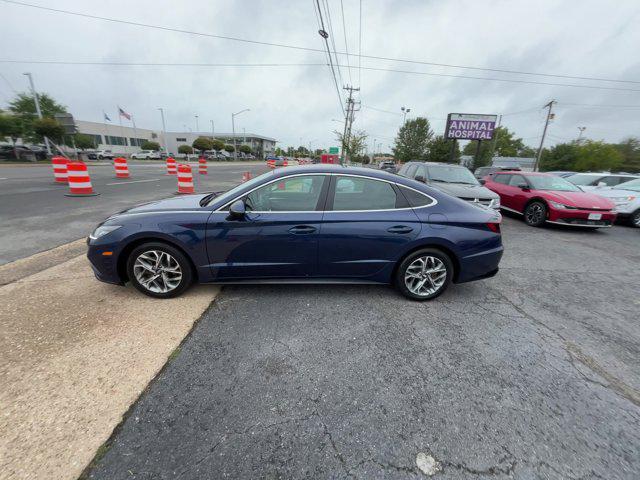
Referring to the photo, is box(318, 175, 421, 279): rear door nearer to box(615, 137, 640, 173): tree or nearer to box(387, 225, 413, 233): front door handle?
box(387, 225, 413, 233): front door handle

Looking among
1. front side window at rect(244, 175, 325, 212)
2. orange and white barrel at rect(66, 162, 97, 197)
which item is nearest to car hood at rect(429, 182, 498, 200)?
front side window at rect(244, 175, 325, 212)

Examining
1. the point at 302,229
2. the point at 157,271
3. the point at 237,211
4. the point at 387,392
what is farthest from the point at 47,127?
the point at 387,392

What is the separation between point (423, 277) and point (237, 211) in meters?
2.28

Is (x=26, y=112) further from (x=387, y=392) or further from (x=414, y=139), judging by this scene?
(x=414, y=139)

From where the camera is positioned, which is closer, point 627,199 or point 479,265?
point 479,265

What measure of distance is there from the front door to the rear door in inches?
5.4

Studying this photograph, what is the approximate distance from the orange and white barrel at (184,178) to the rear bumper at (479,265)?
30.6 ft

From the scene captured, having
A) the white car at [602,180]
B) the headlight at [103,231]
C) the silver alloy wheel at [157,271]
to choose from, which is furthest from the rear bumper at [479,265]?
the white car at [602,180]

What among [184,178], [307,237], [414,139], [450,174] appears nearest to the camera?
[307,237]

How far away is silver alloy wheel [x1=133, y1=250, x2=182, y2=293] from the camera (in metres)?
3.11

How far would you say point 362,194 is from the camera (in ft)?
10.7

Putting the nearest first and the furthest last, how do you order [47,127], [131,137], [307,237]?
1. [307,237]
2. [47,127]
3. [131,137]

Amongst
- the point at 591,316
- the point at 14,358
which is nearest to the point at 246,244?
the point at 14,358

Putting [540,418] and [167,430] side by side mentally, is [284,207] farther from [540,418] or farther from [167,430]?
[540,418]
